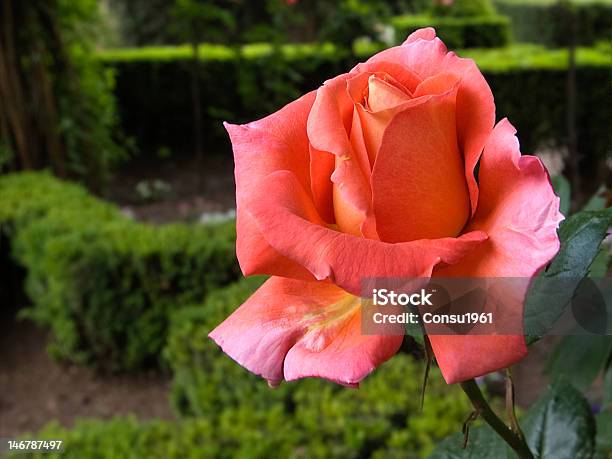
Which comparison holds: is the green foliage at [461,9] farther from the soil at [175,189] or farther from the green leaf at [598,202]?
the green leaf at [598,202]

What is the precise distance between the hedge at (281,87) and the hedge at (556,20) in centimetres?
31

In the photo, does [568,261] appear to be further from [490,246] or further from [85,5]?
[85,5]

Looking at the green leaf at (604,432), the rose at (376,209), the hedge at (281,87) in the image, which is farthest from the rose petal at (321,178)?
the hedge at (281,87)

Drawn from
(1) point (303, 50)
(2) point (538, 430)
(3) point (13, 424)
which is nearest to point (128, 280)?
(3) point (13, 424)

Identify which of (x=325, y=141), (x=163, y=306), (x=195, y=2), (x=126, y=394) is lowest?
(x=126, y=394)

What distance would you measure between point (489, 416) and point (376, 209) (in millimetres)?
132

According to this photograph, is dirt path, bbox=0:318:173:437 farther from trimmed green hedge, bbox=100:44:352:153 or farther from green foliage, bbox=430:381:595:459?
trimmed green hedge, bbox=100:44:352:153

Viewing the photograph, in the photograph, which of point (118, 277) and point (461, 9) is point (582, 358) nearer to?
point (118, 277)

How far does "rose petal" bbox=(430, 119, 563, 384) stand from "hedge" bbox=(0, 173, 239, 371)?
9.83ft

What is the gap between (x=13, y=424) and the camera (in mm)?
3277

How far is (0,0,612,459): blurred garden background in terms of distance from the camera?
1.80m

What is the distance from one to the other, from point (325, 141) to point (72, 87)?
4.94 m

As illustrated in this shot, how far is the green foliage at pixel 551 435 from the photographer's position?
57 cm

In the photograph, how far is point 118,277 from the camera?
3.40 metres
